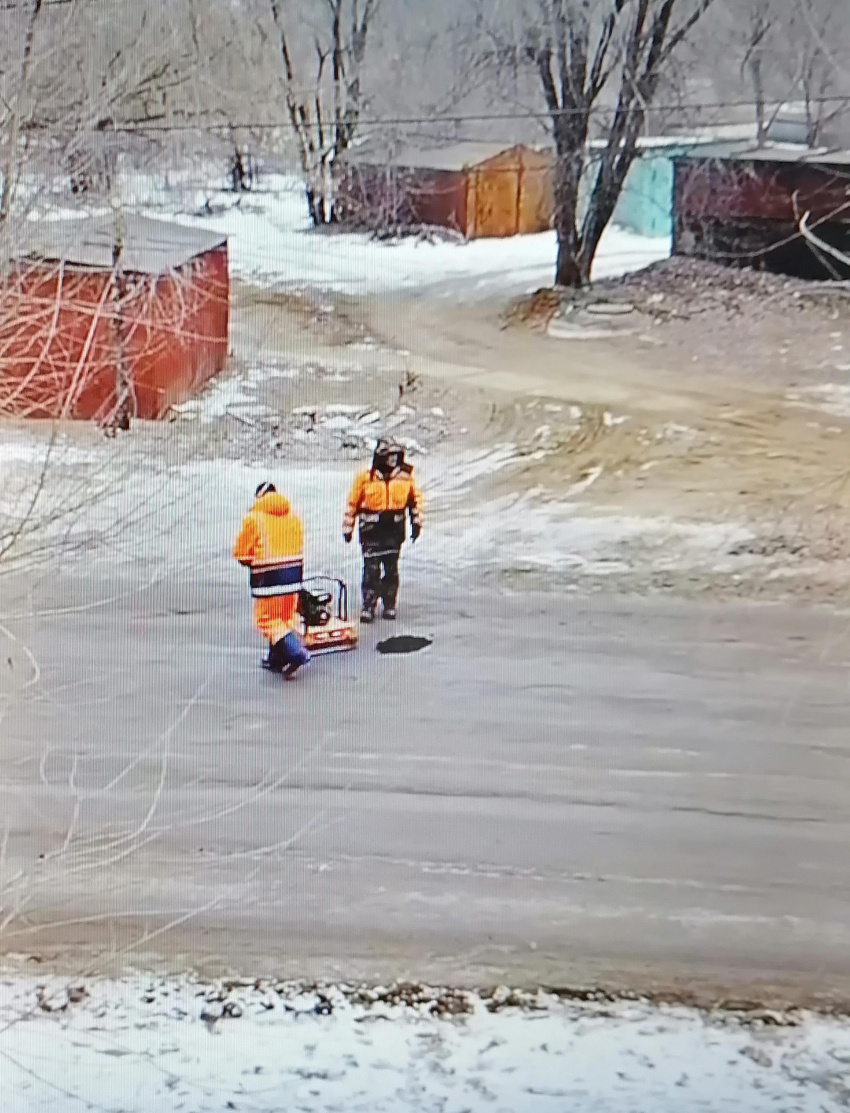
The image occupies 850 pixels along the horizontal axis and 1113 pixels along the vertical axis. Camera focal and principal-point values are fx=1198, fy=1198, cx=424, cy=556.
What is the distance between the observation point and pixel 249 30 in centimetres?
193

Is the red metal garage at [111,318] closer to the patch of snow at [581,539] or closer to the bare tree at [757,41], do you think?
the patch of snow at [581,539]

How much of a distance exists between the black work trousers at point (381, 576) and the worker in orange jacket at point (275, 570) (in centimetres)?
11

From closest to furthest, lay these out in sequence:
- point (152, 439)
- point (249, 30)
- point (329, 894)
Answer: point (329, 894) → point (249, 30) → point (152, 439)

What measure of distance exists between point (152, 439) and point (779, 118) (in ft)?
3.83

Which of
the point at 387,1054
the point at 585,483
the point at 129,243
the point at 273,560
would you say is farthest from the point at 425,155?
the point at 387,1054

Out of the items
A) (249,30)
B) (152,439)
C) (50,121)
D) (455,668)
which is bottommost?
(455,668)

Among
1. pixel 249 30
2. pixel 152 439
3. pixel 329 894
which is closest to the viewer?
pixel 329 894


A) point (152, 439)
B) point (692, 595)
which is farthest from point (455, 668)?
point (152, 439)

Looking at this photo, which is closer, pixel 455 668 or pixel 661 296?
pixel 455 668

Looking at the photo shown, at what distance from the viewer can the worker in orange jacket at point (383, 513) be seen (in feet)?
A: 6.53

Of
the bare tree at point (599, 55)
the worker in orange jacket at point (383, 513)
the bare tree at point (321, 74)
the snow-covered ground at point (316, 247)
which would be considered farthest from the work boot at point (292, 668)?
the bare tree at point (599, 55)

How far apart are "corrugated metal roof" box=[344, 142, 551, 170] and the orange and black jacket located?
20.7 inches

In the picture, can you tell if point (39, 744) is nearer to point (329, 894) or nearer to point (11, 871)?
point (11, 871)

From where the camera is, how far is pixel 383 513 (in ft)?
6.57
